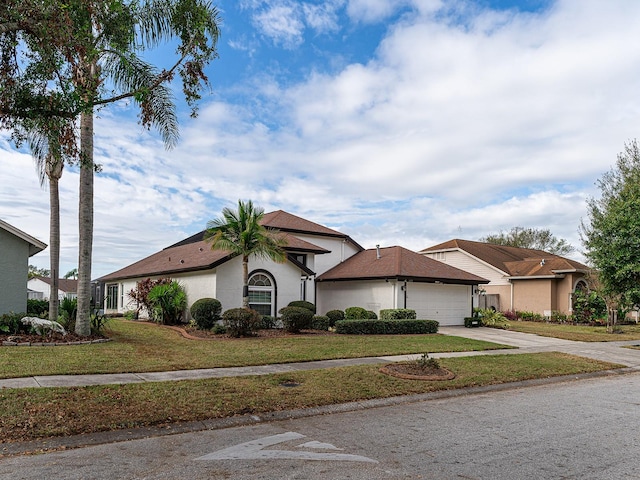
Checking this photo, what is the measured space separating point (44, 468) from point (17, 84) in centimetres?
570

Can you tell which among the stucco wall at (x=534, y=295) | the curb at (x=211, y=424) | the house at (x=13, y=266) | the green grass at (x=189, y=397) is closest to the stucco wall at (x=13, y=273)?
the house at (x=13, y=266)

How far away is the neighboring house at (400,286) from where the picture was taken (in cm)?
2536

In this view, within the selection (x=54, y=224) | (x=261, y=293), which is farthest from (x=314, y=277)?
(x=54, y=224)

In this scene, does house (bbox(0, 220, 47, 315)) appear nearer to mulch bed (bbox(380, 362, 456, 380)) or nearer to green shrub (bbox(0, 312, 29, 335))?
green shrub (bbox(0, 312, 29, 335))

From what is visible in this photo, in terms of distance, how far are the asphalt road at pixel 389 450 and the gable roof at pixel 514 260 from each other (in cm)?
2602

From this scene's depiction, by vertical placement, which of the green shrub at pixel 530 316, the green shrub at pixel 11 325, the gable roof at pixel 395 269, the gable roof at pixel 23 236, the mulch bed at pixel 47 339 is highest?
the gable roof at pixel 23 236

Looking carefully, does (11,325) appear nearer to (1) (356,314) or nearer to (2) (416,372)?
(2) (416,372)

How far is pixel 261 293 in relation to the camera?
23.5 metres

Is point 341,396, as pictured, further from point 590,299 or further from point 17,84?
point 590,299

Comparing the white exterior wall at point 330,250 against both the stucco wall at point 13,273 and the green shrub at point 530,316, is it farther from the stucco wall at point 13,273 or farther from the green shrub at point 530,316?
the stucco wall at point 13,273

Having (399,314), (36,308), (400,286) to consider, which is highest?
(400,286)

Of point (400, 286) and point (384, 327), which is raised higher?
point (400, 286)

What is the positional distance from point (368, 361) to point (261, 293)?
10878 millimetres

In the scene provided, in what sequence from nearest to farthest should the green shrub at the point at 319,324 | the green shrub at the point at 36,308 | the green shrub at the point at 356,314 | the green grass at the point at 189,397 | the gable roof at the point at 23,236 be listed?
the green grass at the point at 189,397 → the gable roof at the point at 23,236 → the green shrub at the point at 319,324 → the green shrub at the point at 36,308 → the green shrub at the point at 356,314
